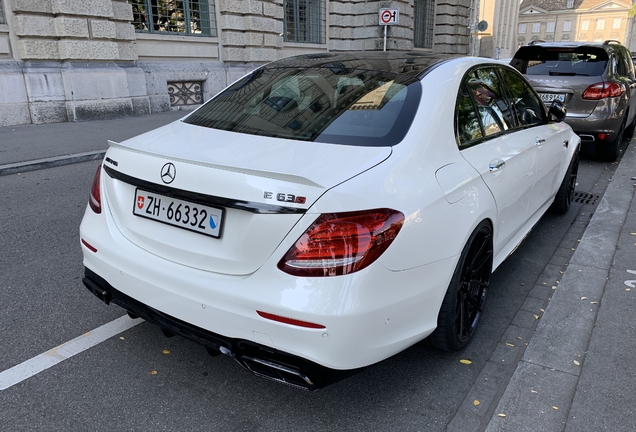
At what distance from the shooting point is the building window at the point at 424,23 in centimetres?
2445

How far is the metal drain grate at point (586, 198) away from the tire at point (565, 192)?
649 mm

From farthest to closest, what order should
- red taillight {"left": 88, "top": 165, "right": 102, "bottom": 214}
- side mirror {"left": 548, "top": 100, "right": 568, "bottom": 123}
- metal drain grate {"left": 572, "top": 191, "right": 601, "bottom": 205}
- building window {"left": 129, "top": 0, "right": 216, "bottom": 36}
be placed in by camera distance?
building window {"left": 129, "top": 0, "right": 216, "bottom": 36} < metal drain grate {"left": 572, "top": 191, "right": 601, "bottom": 205} < side mirror {"left": 548, "top": 100, "right": 568, "bottom": 123} < red taillight {"left": 88, "top": 165, "right": 102, "bottom": 214}

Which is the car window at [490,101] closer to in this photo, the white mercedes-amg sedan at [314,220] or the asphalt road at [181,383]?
the white mercedes-amg sedan at [314,220]

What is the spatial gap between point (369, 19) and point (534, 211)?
17339 mm

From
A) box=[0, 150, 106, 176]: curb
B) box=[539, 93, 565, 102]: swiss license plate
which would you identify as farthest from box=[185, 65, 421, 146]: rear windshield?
box=[539, 93, 565, 102]: swiss license plate

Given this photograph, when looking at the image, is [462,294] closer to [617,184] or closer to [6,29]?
[617,184]

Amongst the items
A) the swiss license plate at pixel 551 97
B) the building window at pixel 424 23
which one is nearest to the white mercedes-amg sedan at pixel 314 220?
the swiss license plate at pixel 551 97

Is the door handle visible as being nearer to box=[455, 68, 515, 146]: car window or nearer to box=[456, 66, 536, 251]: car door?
box=[456, 66, 536, 251]: car door

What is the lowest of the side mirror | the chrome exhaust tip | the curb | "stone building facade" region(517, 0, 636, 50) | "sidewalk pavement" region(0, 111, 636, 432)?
"sidewalk pavement" region(0, 111, 636, 432)

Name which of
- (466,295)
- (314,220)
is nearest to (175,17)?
(466,295)

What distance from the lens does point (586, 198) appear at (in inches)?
246

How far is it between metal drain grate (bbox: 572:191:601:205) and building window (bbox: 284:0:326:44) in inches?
511

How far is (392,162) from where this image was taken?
227 centimetres

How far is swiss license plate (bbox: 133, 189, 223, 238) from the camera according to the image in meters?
2.17
